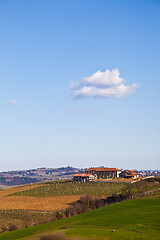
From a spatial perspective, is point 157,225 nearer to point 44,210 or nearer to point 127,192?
point 44,210

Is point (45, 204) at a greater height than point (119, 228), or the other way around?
point (119, 228)

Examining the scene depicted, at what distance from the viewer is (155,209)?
223 feet

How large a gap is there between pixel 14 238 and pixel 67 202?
66.1 metres

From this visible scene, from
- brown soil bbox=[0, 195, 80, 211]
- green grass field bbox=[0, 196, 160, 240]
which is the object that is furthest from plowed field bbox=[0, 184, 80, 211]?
green grass field bbox=[0, 196, 160, 240]

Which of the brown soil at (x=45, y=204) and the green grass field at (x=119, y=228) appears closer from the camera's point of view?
the green grass field at (x=119, y=228)

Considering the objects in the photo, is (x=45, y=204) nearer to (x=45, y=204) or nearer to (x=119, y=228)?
(x=45, y=204)

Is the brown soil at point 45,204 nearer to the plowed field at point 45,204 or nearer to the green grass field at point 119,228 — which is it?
the plowed field at point 45,204

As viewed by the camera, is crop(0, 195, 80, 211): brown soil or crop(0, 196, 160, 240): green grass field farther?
crop(0, 195, 80, 211): brown soil

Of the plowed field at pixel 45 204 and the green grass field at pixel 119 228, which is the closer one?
the green grass field at pixel 119 228

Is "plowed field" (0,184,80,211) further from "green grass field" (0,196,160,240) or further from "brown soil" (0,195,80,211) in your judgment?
"green grass field" (0,196,160,240)

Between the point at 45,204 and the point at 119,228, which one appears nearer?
the point at 119,228

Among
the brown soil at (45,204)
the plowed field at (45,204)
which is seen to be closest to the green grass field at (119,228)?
the brown soil at (45,204)

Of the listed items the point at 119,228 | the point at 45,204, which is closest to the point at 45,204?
the point at 45,204

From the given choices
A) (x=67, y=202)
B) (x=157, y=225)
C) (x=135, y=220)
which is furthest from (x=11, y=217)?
(x=157, y=225)
